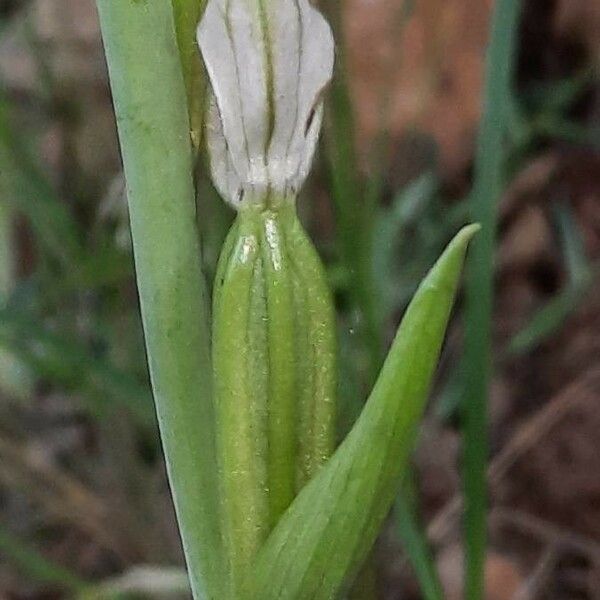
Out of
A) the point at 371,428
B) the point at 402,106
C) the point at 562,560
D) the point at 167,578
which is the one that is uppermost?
the point at 371,428

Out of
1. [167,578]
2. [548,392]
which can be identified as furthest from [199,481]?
[548,392]

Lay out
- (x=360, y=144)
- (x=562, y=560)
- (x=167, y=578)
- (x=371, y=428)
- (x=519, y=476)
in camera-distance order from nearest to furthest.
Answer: (x=371, y=428) → (x=167, y=578) → (x=562, y=560) → (x=519, y=476) → (x=360, y=144)

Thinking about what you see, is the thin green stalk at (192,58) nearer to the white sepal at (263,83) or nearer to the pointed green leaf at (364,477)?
the white sepal at (263,83)

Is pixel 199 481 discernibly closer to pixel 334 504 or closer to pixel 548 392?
pixel 334 504

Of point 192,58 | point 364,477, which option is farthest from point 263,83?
point 364,477

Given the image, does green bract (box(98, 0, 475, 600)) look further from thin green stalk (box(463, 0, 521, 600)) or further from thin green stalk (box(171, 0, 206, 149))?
thin green stalk (box(463, 0, 521, 600))

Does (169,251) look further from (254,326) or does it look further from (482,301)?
(482,301)

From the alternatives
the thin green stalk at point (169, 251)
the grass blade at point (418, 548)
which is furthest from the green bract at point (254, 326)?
the grass blade at point (418, 548)
